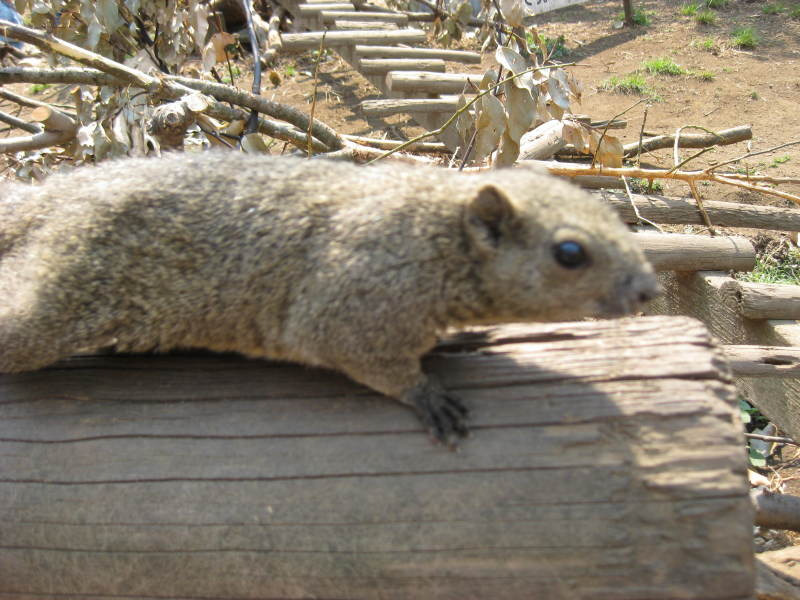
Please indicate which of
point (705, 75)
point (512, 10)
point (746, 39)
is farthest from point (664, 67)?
point (512, 10)

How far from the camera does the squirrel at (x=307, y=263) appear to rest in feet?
8.59

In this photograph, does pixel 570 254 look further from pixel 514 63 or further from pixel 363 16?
pixel 363 16

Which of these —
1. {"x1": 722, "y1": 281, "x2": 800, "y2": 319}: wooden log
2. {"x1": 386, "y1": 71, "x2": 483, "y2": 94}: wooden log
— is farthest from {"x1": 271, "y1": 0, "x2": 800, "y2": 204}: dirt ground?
{"x1": 722, "y1": 281, "x2": 800, "y2": 319}: wooden log

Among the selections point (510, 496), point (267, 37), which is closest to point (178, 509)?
point (510, 496)

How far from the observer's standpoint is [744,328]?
4887 millimetres

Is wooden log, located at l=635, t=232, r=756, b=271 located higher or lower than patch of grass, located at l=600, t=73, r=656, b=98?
lower

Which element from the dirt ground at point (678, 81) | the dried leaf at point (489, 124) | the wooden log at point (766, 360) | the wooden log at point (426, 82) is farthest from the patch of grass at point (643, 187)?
the wooden log at point (766, 360)

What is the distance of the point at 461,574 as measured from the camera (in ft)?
7.41

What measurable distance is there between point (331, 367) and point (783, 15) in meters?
16.3

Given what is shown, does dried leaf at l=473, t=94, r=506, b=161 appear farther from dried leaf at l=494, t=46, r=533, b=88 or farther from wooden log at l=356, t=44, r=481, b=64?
wooden log at l=356, t=44, r=481, b=64

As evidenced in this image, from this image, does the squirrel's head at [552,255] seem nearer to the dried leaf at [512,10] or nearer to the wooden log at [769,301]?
the wooden log at [769,301]

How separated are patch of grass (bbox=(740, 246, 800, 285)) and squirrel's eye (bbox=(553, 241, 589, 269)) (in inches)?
193

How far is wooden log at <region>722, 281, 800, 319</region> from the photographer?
4586 millimetres

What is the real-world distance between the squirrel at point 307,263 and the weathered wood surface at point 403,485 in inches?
7.0
